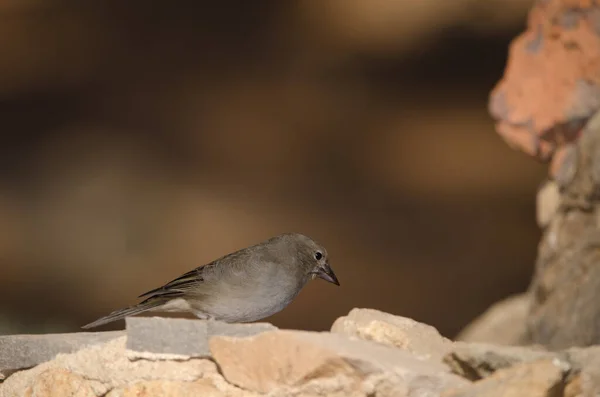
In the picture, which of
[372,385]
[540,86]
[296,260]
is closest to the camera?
[372,385]

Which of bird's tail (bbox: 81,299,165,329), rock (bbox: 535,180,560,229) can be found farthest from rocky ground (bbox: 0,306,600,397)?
rock (bbox: 535,180,560,229)

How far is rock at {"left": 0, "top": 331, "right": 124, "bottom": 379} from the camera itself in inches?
93.5

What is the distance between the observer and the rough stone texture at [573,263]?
4484mm

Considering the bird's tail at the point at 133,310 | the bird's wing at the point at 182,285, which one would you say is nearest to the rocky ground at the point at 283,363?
the bird's tail at the point at 133,310

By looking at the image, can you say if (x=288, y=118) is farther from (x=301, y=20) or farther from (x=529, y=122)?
(x=529, y=122)

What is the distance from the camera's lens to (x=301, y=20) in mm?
5969

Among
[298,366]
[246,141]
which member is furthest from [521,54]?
[298,366]

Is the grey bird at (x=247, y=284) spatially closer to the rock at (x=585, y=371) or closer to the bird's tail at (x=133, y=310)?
the bird's tail at (x=133, y=310)

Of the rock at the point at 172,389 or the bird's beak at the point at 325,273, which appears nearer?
the rock at the point at 172,389

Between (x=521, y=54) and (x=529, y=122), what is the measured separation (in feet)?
1.21

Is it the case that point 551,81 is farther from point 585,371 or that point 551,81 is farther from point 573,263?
point 585,371

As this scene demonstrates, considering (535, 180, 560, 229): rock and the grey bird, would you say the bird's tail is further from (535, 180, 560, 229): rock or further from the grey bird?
(535, 180, 560, 229): rock

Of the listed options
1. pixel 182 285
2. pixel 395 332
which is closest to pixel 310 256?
pixel 182 285

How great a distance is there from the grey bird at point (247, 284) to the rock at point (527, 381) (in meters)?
0.95
